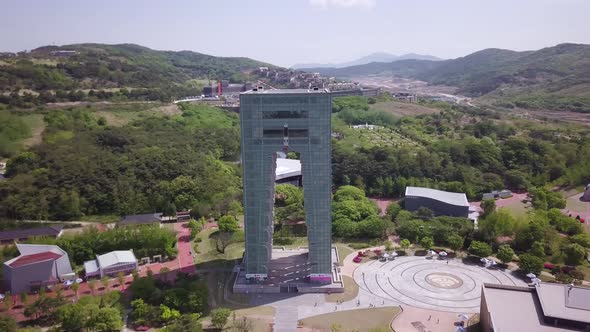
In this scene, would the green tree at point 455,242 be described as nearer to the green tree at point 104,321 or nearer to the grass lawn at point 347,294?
the grass lawn at point 347,294

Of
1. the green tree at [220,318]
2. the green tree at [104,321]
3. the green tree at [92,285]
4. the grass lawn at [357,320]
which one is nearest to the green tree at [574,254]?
the grass lawn at [357,320]

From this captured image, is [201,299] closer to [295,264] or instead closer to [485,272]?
[295,264]

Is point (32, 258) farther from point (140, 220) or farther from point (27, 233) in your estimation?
point (140, 220)

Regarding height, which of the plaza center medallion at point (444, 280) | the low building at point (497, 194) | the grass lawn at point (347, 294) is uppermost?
the low building at point (497, 194)

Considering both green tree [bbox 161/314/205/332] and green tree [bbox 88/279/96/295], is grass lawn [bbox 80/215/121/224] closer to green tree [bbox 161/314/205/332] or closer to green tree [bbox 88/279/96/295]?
green tree [bbox 88/279/96/295]

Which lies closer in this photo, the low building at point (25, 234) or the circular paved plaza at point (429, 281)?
the circular paved plaza at point (429, 281)

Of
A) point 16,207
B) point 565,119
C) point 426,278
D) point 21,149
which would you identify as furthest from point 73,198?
point 565,119

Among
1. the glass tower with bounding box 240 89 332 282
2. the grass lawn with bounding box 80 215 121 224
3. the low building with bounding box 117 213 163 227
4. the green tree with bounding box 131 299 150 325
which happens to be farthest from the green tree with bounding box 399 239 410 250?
the grass lawn with bounding box 80 215 121 224
